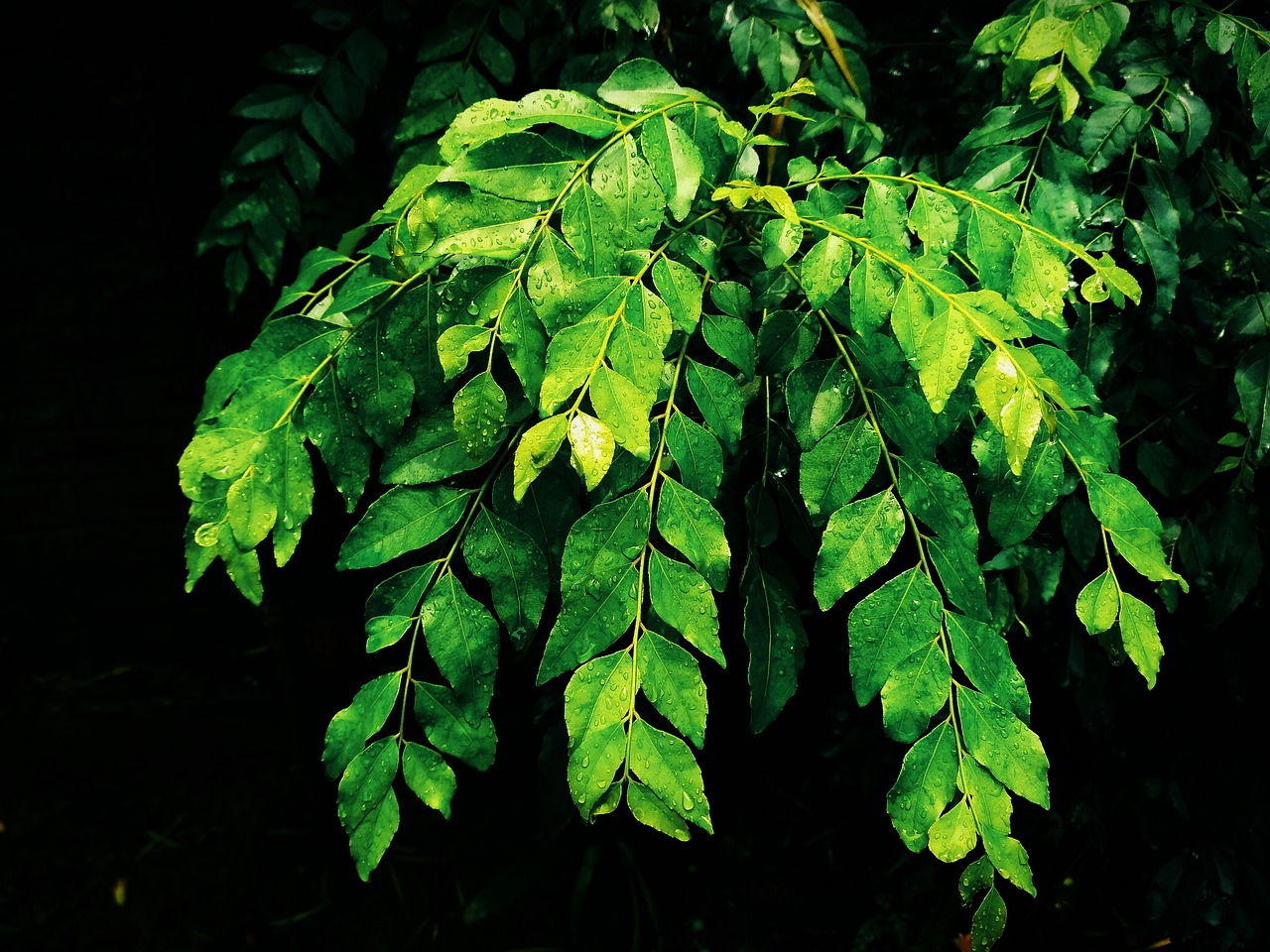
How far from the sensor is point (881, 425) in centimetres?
78

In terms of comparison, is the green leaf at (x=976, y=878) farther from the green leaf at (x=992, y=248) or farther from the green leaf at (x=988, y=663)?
the green leaf at (x=992, y=248)

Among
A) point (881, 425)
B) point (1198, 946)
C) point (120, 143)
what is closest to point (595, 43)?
point (881, 425)

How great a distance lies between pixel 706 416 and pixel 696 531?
0.12 meters

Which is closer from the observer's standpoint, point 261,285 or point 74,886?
point 261,285

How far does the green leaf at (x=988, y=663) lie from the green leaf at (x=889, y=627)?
0.02 metres

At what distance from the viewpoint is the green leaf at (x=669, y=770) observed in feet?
2.22

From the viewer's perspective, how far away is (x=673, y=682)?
70 cm

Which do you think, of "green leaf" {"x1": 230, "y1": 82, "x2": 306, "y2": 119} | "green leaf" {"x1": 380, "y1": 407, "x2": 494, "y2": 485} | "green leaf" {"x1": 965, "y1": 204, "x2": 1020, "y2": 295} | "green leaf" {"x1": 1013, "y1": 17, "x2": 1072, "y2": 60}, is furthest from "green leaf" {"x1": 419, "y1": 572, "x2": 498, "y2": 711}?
"green leaf" {"x1": 230, "y1": 82, "x2": 306, "y2": 119}

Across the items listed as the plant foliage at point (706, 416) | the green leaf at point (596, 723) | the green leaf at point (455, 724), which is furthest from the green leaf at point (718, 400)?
the green leaf at point (455, 724)

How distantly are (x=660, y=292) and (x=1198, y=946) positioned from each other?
158cm

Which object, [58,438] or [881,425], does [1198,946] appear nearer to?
[881,425]

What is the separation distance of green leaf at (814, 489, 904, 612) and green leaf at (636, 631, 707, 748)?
12 cm

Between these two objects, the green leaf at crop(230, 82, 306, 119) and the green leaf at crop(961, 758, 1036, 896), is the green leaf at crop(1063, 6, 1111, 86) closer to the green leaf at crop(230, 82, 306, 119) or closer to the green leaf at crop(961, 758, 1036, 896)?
the green leaf at crop(961, 758, 1036, 896)

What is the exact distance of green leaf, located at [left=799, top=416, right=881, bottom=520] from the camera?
750 millimetres
